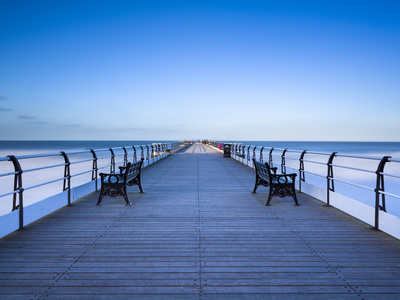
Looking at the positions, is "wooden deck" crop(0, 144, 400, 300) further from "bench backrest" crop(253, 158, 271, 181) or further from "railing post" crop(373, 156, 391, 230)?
"bench backrest" crop(253, 158, 271, 181)

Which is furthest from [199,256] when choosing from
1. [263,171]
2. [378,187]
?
[263,171]

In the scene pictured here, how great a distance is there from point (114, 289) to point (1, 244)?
2168 millimetres

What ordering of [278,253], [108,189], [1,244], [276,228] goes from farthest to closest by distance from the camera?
1. [108,189]
2. [276,228]
3. [1,244]
4. [278,253]

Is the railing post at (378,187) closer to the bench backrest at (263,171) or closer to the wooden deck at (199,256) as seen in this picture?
the wooden deck at (199,256)

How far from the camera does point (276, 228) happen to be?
4.50 metres

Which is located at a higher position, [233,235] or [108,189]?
[108,189]

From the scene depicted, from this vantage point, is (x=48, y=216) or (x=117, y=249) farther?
(x=48, y=216)

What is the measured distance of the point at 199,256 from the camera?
338 cm

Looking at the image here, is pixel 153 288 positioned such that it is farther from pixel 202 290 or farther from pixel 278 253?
pixel 278 253

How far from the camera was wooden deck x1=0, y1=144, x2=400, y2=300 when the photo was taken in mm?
2662

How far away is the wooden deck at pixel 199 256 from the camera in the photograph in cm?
266

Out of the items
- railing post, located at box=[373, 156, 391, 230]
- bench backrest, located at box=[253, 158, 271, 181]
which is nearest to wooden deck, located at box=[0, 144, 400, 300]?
railing post, located at box=[373, 156, 391, 230]

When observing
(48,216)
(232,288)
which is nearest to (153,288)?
(232,288)

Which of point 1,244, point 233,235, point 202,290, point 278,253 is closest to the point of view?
point 202,290
